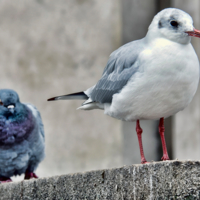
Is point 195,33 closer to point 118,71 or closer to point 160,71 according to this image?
point 160,71

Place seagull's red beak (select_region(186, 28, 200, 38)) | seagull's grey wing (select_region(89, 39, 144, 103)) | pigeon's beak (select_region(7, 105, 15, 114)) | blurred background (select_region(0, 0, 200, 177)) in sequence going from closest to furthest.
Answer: seagull's red beak (select_region(186, 28, 200, 38)) < seagull's grey wing (select_region(89, 39, 144, 103)) < pigeon's beak (select_region(7, 105, 15, 114)) < blurred background (select_region(0, 0, 200, 177))

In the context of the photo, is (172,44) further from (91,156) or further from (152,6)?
(152,6)

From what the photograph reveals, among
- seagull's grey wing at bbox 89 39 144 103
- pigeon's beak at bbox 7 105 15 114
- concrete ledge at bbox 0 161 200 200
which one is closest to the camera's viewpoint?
concrete ledge at bbox 0 161 200 200

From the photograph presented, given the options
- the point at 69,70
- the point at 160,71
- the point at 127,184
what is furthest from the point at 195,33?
the point at 69,70

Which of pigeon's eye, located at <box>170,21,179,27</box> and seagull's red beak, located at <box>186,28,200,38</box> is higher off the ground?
pigeon's eye, located at <box>170,21,179,27</box>

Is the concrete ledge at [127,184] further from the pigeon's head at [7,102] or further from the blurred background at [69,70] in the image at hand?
the blurred background at [69,70]

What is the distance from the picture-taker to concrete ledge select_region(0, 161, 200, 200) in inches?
67.5

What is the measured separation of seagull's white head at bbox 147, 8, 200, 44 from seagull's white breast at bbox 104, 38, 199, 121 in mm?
28

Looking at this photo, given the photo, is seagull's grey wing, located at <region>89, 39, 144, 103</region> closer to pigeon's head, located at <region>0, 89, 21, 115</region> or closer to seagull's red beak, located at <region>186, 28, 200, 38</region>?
seagull's red beak, located at <region>186, 28, 200, 38</region>

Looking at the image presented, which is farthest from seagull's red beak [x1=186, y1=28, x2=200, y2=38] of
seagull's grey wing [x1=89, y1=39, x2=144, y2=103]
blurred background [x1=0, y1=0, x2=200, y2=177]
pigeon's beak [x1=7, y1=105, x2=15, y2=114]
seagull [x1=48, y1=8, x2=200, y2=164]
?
blurred background [x1=0, y1=0, x2=200, y2=177]

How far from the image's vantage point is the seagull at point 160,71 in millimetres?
1996

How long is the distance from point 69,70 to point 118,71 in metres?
2.61

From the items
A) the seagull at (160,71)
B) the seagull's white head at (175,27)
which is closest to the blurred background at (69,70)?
the seagull at (160,71)

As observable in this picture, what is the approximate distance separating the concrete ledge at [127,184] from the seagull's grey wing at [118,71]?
455 millimetres
